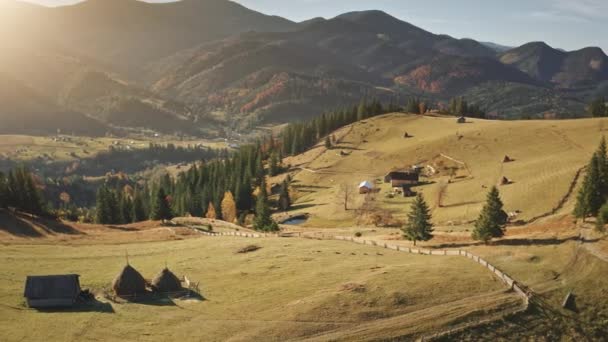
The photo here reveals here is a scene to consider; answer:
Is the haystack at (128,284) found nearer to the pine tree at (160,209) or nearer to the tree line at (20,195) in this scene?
the tree line at (20,195)

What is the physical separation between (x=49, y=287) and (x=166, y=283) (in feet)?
43.8

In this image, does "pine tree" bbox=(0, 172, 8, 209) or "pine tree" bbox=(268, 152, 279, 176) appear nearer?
"pine tree" bbox=(0, 172, 8, 209)

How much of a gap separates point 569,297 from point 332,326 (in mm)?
27881

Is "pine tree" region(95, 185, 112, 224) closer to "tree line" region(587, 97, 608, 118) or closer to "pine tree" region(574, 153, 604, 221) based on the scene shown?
"pine tree" region(574, 153, 604, 221)

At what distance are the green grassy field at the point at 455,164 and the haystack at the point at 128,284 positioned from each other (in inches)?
2454

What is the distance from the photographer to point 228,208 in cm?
14825

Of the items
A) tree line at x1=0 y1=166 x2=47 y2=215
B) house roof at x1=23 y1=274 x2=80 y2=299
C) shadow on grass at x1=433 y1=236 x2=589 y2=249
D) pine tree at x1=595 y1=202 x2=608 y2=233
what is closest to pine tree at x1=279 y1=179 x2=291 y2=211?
tree line at x1=0 y1=166 x2=47 y2=215

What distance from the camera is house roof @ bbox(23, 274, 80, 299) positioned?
183 feet

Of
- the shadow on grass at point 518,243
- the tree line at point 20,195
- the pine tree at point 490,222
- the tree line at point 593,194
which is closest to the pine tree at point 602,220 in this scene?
the shadow on grass at point 518,243

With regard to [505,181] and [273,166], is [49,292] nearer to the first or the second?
[505,181]

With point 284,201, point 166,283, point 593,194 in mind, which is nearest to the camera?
point 166,283

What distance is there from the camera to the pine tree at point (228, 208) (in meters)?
148

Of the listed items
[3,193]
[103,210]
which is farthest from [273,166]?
[3,193]

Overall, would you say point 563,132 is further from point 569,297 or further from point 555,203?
point 569,297
